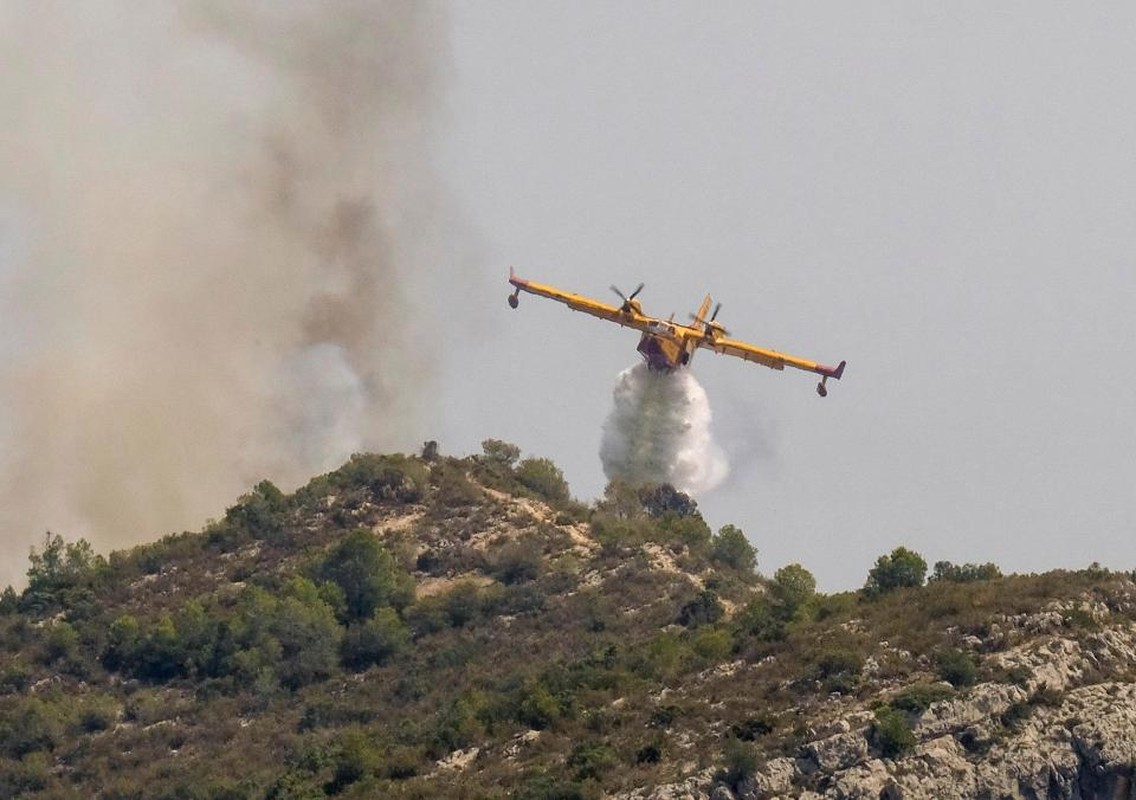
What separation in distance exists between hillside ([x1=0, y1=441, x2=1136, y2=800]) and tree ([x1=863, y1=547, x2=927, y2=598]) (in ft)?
1.25

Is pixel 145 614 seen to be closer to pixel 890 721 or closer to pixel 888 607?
pixel 888 607

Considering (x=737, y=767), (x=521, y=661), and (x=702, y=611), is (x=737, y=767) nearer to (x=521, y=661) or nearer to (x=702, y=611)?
(x=702, y=611)

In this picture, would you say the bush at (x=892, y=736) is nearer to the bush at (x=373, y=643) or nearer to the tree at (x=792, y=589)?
the tree at (x=792, y=589)

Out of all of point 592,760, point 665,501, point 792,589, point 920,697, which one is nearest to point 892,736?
point 920,697

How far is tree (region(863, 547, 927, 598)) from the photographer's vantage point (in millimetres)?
142000

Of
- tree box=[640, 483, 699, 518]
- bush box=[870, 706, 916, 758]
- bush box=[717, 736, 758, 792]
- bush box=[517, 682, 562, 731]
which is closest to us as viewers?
Result: bush box=[717, 736, 758, 792]

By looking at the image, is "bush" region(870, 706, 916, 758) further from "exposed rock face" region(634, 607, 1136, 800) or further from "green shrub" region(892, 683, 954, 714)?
"green shrub" region(892, 683, 954, 714)

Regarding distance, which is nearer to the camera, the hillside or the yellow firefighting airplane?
the hillside

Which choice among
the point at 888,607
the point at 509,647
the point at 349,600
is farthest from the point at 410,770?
the point at 349,600

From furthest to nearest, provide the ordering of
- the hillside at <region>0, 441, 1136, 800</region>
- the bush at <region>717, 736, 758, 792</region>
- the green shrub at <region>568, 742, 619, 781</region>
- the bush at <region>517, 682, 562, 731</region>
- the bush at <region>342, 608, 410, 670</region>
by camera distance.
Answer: the bush at <region>342, 608, 410, 670</region>
the bush at <region>517, 682, 562, 731</region>
the green shrub at <region>568, 742, 619, 781</region>
the hillside at <region>0, 441, 1136, 800</region>
the bush at <region>717, 736, 758, 792</region>

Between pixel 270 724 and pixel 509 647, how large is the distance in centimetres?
1378

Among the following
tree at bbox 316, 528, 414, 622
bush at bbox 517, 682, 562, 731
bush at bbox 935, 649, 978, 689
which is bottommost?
bush at bbox 935, 649, 978, 689

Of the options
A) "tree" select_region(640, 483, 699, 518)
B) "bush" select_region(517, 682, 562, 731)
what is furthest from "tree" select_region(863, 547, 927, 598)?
"tree" select_region(640, 483, 699, 518)

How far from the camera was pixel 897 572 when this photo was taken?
467ft
